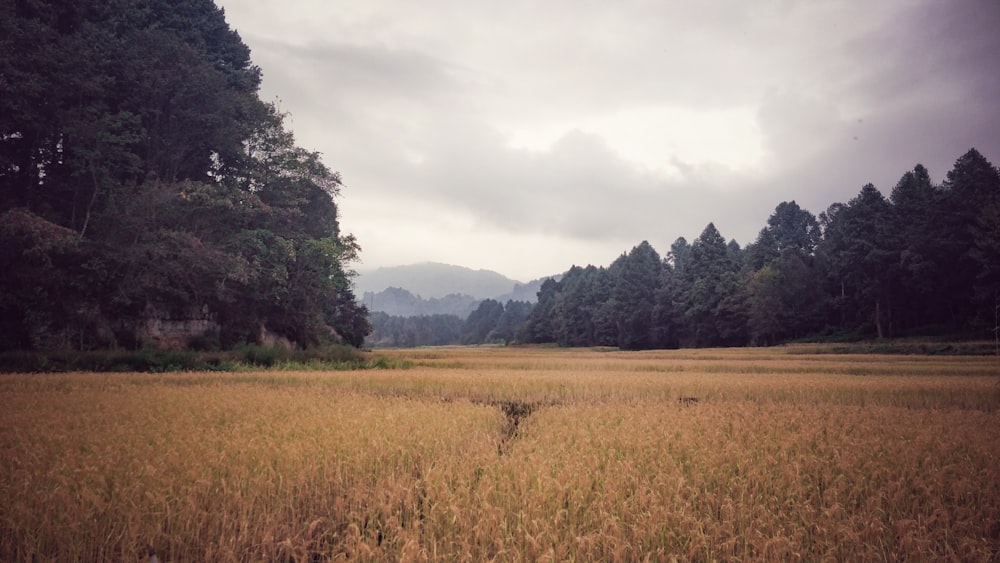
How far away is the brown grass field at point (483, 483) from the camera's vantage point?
3.49m

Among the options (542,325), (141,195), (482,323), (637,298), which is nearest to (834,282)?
(637,298)

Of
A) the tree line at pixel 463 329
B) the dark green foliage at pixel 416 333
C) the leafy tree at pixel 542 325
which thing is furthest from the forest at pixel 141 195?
the dark green foliage at pixel 416 333

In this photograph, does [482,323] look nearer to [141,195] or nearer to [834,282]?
[834,282]

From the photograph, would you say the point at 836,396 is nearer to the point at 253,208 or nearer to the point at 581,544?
the point at 581,544

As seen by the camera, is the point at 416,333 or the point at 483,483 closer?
the point at 483,483

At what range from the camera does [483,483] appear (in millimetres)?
4660

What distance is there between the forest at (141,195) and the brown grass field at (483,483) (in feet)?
43.5

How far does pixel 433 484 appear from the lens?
471 cm

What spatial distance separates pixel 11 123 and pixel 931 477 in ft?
105

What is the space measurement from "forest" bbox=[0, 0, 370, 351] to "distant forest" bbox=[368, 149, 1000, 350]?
47719 mm

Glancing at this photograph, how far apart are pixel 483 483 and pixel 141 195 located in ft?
82.6

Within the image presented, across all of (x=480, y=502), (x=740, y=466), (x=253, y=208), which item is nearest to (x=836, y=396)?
(x=740, y=466)

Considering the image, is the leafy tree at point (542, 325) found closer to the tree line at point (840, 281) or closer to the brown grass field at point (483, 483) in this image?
the tree line at point (840, 281)

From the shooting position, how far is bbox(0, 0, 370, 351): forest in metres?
18.7
